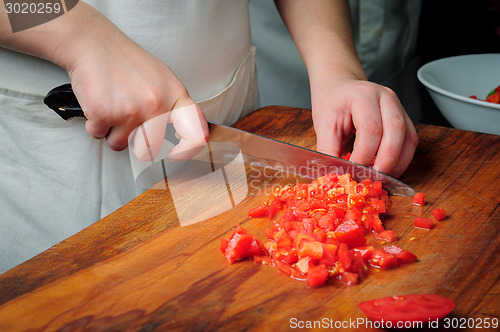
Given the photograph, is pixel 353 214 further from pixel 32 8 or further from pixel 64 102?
pixel 32 8

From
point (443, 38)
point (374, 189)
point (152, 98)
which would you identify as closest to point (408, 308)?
point (374, 189)

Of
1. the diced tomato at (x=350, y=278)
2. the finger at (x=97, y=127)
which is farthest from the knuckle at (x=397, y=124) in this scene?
the finger at (x=97, y=127)

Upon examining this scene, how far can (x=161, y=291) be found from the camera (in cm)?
101

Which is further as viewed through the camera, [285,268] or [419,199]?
[419,199]

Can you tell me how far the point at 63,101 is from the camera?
1.28 m

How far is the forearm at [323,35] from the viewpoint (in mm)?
1647

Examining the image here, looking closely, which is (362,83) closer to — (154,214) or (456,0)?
(154,214)

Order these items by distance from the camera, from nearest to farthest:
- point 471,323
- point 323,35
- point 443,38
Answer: point 471,323 → point 323,35 → point 443,38

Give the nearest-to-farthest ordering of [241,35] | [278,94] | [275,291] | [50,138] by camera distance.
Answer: [275,291] < [50,138] < [241,35] < [278,94]

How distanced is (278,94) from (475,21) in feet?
4.39

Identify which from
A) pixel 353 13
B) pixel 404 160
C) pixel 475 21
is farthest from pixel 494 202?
pixel 475 21

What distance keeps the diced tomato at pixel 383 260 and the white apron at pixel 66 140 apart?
0.81 metres

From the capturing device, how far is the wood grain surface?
93cm

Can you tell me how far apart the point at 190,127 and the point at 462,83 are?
4.07 feet
